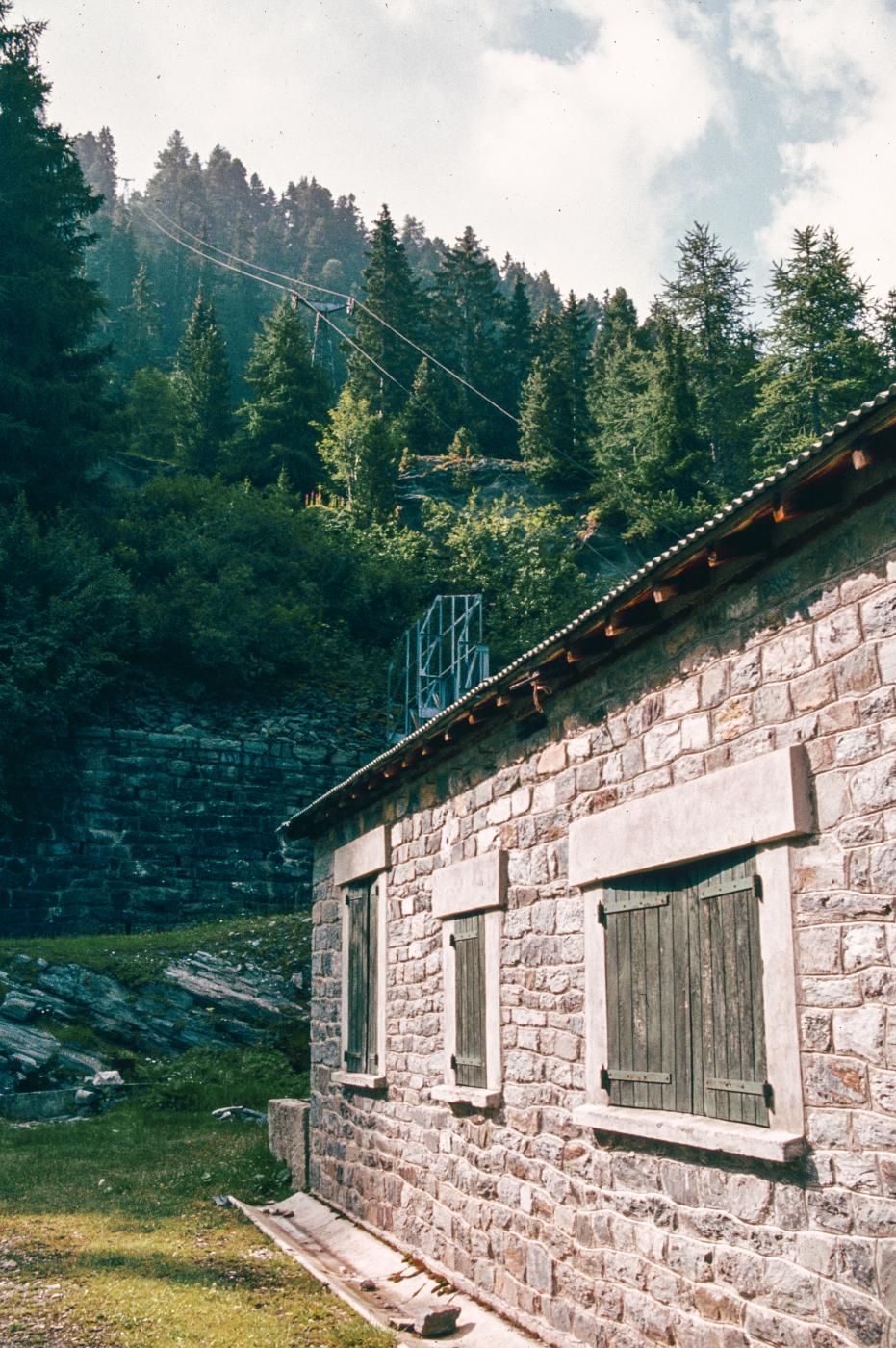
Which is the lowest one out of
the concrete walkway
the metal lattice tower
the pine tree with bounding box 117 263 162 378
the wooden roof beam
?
the concrete walkway

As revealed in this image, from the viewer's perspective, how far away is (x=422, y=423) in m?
48.0

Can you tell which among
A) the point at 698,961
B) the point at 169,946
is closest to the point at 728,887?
the point at 698,961

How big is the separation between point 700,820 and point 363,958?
5.09 m

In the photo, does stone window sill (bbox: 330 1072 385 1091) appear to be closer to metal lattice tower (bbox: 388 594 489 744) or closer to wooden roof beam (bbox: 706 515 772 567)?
wooden roof beam (bbox: 706 515 772 567)

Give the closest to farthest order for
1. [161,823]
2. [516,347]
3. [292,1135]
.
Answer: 1. [292,1135]
2. [161,823]
3. [516,347]

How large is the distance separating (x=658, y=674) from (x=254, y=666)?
17821mm

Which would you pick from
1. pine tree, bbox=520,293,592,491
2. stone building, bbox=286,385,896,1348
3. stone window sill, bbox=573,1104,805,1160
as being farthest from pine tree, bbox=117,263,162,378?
stone window sill, bbox=573,1104,805,1160

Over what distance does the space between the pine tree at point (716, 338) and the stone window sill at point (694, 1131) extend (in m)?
38.9

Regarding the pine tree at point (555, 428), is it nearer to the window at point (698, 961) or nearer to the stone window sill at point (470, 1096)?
the stone window sill at point (470, 1096)

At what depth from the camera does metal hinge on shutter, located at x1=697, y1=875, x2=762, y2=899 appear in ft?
15.1

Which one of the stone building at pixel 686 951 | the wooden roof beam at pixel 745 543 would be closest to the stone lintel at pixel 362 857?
the stone building at pixel 686 951

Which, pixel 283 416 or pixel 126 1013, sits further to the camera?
pixel 283 416

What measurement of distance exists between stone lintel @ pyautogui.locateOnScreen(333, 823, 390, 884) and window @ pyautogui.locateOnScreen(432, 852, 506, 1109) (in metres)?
1.11

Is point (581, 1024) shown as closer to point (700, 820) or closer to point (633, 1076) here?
point (633, 1076)
